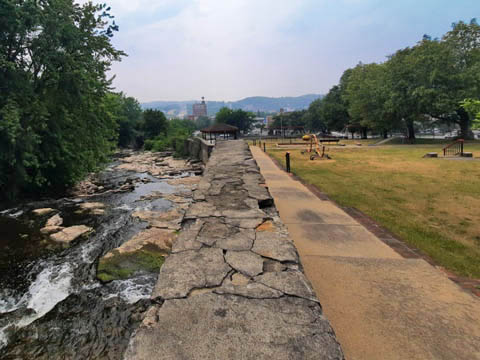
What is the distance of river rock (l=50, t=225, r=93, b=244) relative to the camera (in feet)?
22.1

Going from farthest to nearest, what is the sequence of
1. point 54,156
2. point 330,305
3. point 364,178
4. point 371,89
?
point 371,89 < point 54,156 < point 364,178 < point 330,305

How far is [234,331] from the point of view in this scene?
1581 mm

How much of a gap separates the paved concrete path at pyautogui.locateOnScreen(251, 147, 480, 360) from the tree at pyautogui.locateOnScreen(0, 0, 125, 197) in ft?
32.0

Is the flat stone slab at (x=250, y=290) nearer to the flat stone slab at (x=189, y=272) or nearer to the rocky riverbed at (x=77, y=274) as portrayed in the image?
the flat stone slab at (x=189, y=272)

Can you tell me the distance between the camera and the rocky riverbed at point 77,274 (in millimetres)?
3631

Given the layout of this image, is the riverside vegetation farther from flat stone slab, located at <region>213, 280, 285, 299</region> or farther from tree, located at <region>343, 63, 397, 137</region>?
tree, located at <region>343, 63, 397, 137</region>

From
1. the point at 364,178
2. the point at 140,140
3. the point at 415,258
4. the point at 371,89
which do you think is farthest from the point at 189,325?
the point at 140,140

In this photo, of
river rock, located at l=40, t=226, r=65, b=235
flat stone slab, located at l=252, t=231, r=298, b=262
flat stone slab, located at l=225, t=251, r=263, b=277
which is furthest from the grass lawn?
river rock, located at l=40, t=226, r=65, b=235

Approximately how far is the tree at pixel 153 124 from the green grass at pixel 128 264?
147ft

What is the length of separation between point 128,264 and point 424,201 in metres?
7.52

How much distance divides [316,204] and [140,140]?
158ft

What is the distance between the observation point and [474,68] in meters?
23.3

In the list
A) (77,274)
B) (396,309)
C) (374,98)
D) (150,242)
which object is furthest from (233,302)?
(374,98)

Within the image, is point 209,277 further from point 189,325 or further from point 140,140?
point 140,140
